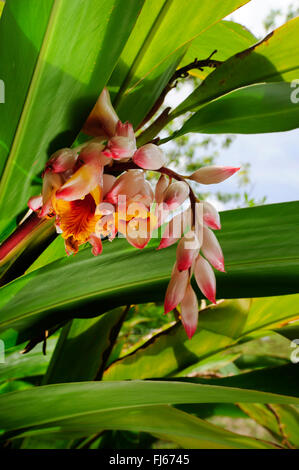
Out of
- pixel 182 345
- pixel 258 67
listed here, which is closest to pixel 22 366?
pixel 182 345

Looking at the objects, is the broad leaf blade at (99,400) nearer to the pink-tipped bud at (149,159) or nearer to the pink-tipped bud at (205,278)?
the pink-tipped bud at (205,278)

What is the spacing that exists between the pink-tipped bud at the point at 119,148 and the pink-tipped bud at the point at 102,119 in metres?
0.04

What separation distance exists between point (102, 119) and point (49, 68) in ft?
0.20

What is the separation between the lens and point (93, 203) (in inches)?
13.7

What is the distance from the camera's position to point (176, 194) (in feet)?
1.02

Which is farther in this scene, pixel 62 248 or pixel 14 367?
pixel 14 367

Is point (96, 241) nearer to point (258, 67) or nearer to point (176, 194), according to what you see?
point (176, 194)

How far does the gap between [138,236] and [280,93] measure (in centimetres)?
23

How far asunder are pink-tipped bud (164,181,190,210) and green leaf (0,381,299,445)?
0.57 feet

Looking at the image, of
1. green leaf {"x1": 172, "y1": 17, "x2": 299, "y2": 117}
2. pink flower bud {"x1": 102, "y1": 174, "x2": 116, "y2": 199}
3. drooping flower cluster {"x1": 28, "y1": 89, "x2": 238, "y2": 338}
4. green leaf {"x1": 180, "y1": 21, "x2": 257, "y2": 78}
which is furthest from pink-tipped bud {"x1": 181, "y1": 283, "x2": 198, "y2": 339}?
green leaf {"x1": 180, "y1": 21, "x2": 257, "y2": 78}

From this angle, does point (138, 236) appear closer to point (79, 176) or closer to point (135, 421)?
point (79, 176)

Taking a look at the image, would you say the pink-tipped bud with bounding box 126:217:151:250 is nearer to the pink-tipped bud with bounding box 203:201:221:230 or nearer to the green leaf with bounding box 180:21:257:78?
the pink-tipped bud with bounding box 203:201:221:230

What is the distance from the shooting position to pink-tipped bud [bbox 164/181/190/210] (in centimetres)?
31
